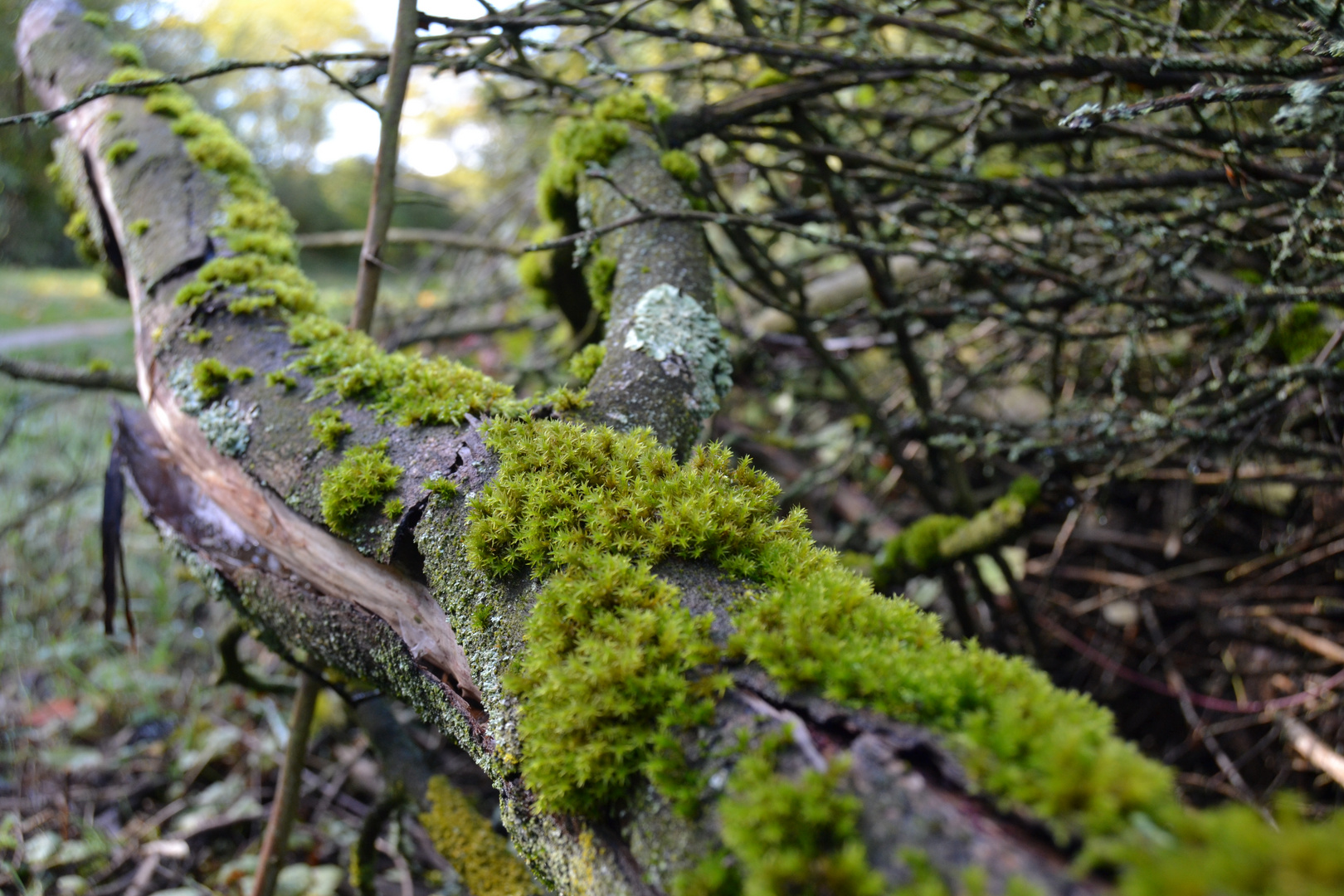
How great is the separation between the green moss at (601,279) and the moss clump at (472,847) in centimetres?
142

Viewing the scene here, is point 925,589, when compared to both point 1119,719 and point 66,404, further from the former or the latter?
point 66,404

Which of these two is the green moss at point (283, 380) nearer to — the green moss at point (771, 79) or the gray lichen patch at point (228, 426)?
the gray lichen patch at point (228, 426)

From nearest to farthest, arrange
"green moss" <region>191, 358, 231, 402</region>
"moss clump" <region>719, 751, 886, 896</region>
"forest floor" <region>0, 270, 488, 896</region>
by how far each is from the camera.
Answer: "moss clump" <region>719, 751, 886, 896</region>, "green moss" <region>191, 358, 231, 402</region>, "forest floor" <region>0, 270, 488, 896</region>

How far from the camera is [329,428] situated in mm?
1548

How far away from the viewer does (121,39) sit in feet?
10.2

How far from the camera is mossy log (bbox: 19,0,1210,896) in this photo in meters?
0.74

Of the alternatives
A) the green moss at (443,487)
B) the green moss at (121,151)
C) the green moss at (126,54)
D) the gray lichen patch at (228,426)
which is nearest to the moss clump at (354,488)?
the green moss at (443,487)

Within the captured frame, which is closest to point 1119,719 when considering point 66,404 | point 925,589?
point 925,589

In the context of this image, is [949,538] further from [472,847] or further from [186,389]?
[186,389]

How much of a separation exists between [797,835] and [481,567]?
2.23ft

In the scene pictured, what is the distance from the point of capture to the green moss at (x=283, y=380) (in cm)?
172

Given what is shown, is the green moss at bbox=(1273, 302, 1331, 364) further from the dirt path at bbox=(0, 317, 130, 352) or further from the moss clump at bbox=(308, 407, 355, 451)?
the dirt path at bbox=(0, 317, 130, 352)

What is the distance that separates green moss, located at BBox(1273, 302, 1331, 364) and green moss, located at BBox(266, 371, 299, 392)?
3.06 m

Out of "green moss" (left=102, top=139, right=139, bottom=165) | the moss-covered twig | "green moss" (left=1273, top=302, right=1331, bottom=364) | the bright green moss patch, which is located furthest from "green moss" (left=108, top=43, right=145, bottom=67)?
"green moss" (left=1273, top=302, right=1331, bottom=364)
